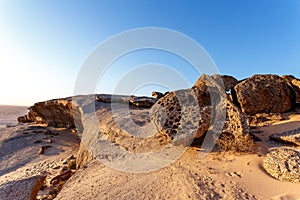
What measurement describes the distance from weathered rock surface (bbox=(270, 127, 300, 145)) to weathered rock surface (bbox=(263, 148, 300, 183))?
689mm

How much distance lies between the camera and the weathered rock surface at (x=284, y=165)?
12.4 ft

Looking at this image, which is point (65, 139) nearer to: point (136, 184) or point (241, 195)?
point (136, 184)

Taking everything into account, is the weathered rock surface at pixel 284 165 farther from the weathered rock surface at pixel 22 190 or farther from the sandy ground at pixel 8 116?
the sandy ground at pixel 8 116

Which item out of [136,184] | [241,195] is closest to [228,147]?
[241,195]

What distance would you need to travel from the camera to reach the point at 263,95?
7.26 meters

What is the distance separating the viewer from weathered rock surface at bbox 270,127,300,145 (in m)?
4.88

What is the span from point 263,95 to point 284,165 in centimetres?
382

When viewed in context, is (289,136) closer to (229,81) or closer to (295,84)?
(229,81)

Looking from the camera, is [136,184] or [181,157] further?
[181,157]

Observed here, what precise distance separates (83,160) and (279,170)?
5.05 m

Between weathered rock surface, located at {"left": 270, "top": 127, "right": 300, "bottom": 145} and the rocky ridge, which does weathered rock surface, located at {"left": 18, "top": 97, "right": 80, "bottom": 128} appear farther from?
weathered rock surface, located at {"left": 270, "top": 127, "right": 300, "bottom": 145}

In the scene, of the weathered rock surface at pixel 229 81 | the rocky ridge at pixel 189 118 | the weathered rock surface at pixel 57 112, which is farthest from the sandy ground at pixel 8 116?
the weathered rock surface at pixel 229 81

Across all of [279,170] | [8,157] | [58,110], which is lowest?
[8,157]

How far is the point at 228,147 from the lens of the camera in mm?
4984
